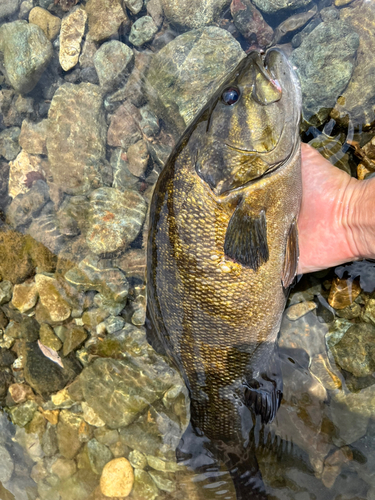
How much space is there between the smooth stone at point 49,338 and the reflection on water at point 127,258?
0.05 feet

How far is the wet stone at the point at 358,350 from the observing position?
10.1 feet

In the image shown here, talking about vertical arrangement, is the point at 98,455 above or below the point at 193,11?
below

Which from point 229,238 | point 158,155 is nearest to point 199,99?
Answer: point 158,155

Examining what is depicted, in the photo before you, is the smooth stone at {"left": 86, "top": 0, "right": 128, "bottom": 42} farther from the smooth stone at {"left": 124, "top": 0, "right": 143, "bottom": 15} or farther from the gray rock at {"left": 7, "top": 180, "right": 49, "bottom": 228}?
the gray rock at {"left": 7, "top": 180, "right": 49, "bottom": 228}

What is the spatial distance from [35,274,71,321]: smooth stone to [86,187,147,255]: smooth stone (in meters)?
0.69

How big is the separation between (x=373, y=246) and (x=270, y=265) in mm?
882

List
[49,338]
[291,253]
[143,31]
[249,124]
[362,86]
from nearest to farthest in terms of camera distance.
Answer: [249,124] < [291,253] < [362,86] < [143,31] < [49,338]

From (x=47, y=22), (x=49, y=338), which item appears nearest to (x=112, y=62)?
(x=47, y=22)

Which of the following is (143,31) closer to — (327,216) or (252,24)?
(252,24)

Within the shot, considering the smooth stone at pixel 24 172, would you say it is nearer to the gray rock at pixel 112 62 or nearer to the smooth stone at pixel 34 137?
the smooth stone at pixel 34 137

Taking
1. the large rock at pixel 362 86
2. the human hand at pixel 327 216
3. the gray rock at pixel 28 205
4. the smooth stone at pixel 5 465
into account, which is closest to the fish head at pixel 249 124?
the human hand at pixel 327 216

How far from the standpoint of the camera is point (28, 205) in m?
3.92

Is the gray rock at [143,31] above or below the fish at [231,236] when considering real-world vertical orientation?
above

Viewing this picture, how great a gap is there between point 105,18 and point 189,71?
3.98 feet
